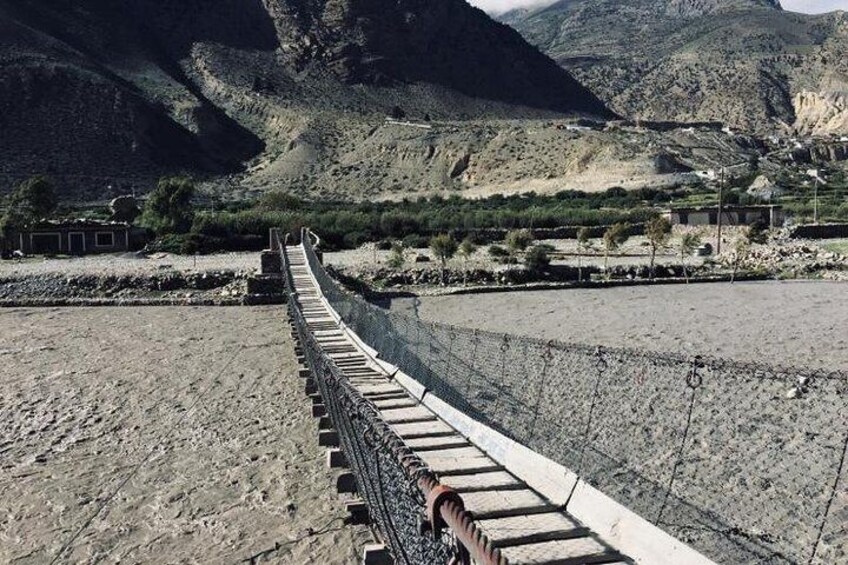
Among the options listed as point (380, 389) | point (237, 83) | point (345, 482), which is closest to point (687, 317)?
point (380, 389)

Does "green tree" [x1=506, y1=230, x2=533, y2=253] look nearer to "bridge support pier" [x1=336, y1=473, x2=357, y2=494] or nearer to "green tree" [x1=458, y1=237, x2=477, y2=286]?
"green tree" [x1=458, y1=237, x2=477, y2=286]

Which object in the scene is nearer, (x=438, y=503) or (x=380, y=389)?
(x=438, y=503)

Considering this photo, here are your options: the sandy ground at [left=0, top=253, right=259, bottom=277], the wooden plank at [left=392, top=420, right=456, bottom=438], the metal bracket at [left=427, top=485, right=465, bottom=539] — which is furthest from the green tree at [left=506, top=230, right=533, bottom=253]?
the metal bracket at [left=427, top=485, right=465, bottom=539]

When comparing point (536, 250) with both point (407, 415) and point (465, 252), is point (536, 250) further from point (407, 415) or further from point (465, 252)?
point (407, 415)

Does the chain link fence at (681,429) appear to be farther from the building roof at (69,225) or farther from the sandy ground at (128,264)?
the building roof at (69,225)

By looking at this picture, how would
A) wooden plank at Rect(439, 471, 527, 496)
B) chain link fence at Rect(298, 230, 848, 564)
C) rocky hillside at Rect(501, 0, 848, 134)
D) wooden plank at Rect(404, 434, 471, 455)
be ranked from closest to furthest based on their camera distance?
wooden plank at Rect(439, 471, 527, 496) < wooden plank at Rect(404, 434, 471, 455) < chain link fence at Rect(298, 230, 848, 564) < rocky hillside at Rect(501, 0, 848, 134)

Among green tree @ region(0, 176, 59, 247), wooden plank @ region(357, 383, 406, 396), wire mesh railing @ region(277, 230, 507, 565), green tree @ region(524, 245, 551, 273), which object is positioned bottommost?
green tree @ region(524, 245, 551, 273)
